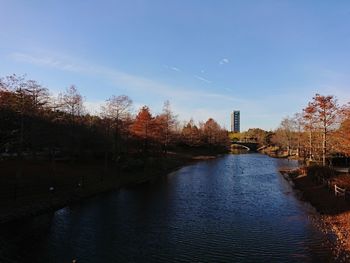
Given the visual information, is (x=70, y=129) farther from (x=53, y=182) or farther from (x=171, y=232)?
(x=171, y=232)

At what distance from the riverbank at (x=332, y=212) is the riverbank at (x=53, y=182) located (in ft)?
62.6

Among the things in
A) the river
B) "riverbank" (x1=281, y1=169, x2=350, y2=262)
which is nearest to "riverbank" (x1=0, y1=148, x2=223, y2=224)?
the river

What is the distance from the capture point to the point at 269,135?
164m

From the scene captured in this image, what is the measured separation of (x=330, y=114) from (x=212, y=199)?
22.1 metres

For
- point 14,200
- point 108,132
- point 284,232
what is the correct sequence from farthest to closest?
point 108,132
point 14,200
point 284,232

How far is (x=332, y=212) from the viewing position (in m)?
25.4

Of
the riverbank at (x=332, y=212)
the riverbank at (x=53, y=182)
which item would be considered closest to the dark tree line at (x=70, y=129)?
the riverbank at (x=53, y=182)

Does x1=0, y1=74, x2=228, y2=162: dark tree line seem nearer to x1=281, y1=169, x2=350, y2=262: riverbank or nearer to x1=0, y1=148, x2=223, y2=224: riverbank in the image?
x1=0, y1=148, x2=223, y2=224: riverbank

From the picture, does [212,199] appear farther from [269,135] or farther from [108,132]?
[269,135]

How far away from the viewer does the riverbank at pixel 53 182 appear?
2517cm

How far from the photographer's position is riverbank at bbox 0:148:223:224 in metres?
25.2

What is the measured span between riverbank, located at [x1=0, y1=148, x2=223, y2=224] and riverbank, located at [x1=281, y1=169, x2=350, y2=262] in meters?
19.1

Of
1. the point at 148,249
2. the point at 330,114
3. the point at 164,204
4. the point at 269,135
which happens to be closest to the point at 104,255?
the point at 148,249

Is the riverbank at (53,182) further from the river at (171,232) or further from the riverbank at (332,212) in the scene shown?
the riverbank at (332,212)
